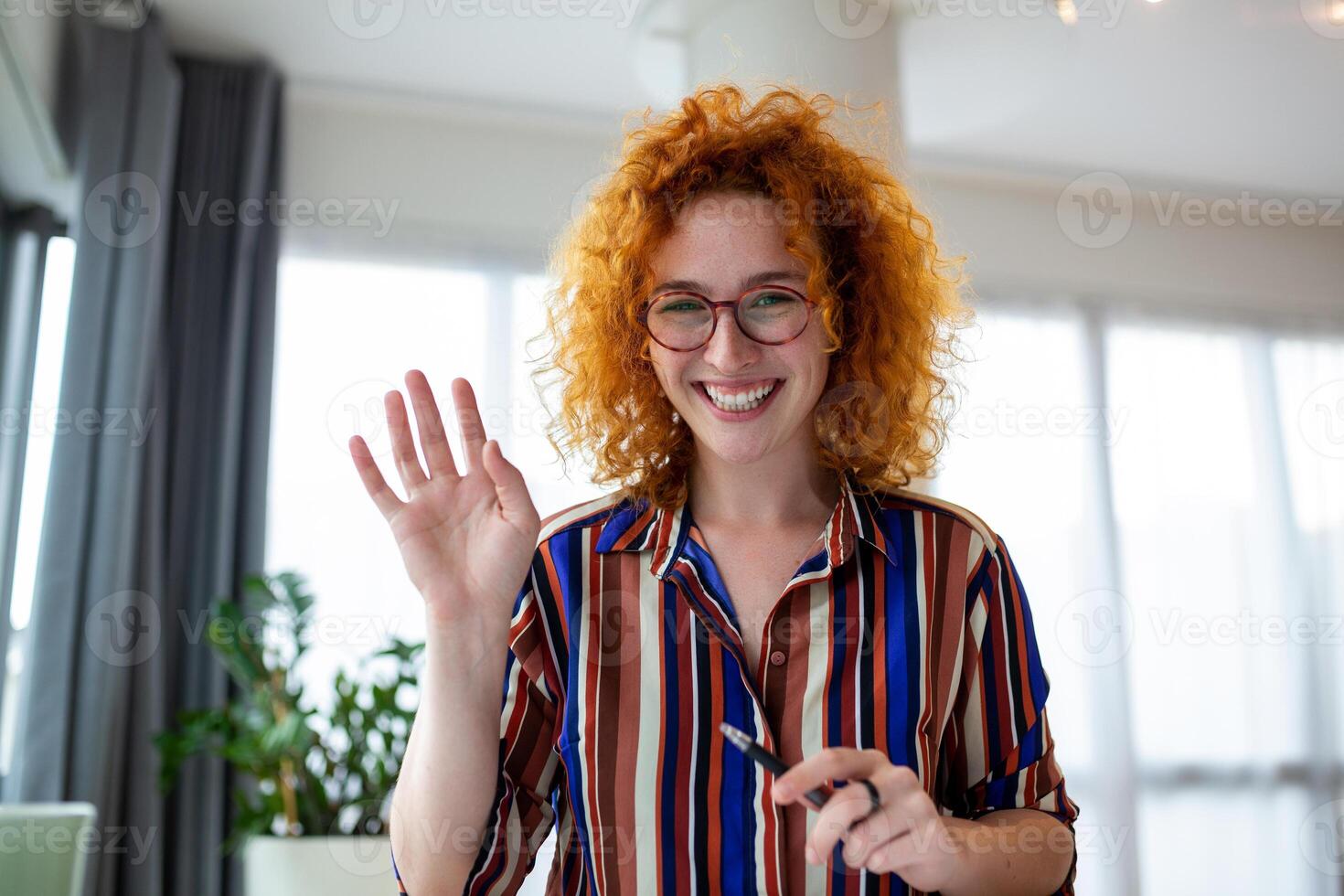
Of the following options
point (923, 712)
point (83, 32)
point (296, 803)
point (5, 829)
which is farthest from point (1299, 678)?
point (83, 32)

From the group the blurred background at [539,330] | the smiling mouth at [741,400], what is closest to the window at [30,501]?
the blurred background at [539,330]

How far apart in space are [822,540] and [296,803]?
203cm

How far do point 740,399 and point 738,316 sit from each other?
0.09 m

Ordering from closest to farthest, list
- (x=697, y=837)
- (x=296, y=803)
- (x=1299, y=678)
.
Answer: (x=697, y=837) → (x=296, y=803) → (x=1299, y=678)

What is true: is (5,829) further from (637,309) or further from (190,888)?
(637,309)

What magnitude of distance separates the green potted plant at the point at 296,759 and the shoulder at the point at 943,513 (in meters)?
1.77

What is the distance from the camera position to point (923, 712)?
106 cm

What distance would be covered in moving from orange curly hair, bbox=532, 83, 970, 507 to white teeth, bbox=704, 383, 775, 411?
103mm

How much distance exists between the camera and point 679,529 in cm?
117

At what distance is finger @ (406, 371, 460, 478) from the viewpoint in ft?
3.45

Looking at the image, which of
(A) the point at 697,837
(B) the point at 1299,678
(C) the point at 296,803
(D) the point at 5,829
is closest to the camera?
(A) the point at 697,837

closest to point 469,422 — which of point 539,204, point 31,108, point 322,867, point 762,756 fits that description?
point 762,756

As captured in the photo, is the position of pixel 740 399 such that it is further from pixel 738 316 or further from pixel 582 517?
pixel 582 517

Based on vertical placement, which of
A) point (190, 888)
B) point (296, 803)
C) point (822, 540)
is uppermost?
point (822, 540)
